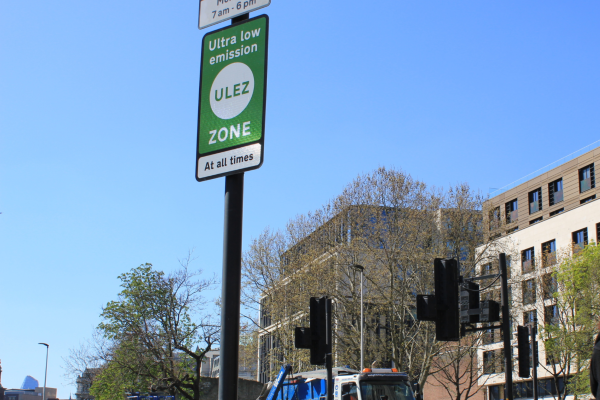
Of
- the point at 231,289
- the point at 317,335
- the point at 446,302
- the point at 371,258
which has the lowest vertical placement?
the point at 317,335

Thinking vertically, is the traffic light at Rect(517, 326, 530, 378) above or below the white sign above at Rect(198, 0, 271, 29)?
below

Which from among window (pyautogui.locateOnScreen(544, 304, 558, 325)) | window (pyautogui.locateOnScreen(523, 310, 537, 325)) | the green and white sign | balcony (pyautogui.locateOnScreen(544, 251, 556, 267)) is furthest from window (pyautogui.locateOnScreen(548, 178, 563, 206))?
the green and white sign

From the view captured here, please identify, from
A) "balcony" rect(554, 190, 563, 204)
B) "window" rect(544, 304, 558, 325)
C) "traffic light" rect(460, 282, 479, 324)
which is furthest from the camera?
"balcony" rect(554, 190, 563, 204)

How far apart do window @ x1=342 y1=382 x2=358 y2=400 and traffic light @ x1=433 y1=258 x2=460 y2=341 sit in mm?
8800

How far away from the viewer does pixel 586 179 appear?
183 ft

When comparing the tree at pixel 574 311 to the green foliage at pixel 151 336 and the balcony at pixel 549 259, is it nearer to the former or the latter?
the balcony at pixel 549 259

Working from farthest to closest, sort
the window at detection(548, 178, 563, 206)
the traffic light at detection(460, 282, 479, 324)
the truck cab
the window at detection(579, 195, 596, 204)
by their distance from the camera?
the window at detection(548, 178, 563, 206) < the window at detection(579, 195, 596, 204) < the truck cab < the traffic light at detection(460, 282, 479, 324)

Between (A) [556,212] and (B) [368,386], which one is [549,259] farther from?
(B) [368,386]

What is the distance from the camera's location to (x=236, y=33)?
4445 mm

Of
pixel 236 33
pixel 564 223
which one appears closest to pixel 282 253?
pixel 564 223

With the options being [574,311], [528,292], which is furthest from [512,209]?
[574,311]

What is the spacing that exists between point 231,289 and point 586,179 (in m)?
57.6

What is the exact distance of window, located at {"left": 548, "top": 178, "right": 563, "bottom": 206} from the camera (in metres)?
59.0

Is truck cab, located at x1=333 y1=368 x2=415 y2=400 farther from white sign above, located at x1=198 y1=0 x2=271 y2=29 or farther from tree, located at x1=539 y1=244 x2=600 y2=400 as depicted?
tree, located at x1=539 y1=244 x2=600 y2=400
